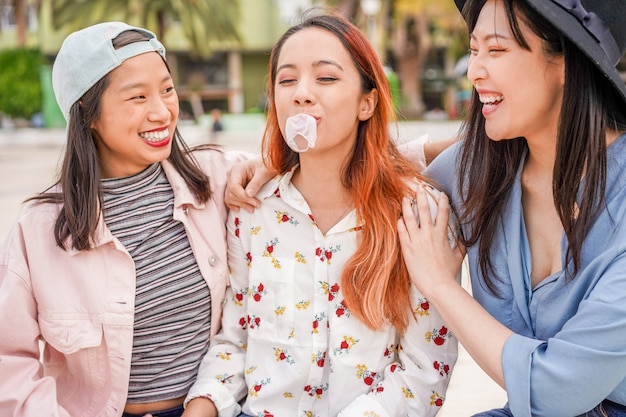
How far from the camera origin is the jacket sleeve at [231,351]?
244cm

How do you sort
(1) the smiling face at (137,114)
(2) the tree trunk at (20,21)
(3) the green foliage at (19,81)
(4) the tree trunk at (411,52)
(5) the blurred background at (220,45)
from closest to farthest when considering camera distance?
1. (1) the smiling face at (137,114)
2. (5) the blurred background at (220,45)
3. (3) the green foliage at (19,81)
4. (2) the tree trunk at (20,21)
5. (4) the tree trunk at (411,52)

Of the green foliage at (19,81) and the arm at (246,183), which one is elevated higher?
the arm at (246,183)

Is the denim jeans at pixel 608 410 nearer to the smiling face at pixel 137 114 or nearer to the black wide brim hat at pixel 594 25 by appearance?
the black wide brim hat at pixel 594 25

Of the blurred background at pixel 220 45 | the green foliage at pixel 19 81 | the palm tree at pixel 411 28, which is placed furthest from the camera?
the green foliage at pixel 19 81

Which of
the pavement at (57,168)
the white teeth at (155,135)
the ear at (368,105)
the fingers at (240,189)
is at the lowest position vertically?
the pavement at (57,168)

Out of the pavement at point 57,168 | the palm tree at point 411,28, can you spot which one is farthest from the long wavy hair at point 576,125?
the palm tree at point 411,28

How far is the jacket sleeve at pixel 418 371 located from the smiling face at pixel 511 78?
1.30 ft

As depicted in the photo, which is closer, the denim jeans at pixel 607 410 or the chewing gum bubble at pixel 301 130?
the denim jeans at pixel 607 410

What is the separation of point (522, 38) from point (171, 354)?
150cm

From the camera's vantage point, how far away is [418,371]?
2.32m

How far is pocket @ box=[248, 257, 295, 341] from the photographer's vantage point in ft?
7.98

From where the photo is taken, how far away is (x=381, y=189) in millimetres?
2434

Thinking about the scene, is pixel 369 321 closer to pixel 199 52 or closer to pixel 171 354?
pixel 171 354

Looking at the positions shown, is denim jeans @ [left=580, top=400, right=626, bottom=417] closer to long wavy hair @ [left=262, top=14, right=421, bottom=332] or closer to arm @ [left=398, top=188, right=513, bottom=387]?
arm @ [left=398, top=188, right=513, bottom=387]
